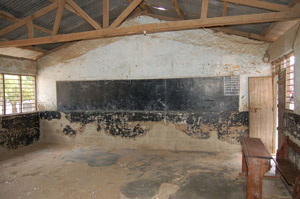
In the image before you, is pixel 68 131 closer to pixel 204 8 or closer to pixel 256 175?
pixel 204 8

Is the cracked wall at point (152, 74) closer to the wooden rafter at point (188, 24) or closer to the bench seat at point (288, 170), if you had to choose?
the bench seat at point (288, 170)

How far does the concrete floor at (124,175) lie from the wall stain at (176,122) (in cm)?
56

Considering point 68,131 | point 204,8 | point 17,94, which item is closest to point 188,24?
point 204,8

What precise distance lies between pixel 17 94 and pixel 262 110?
695 centimetres

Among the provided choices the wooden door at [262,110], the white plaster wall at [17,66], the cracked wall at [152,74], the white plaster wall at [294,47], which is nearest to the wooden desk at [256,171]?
the white plaster wall at [294,47]

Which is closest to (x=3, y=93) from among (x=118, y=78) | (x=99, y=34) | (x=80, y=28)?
(x=80, y=28)

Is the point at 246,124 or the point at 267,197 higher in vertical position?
the point at 246,124

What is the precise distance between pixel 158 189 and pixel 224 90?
3.29 m

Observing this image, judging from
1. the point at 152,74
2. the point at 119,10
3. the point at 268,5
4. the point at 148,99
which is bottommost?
the point at 148,99

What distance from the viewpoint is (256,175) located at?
3.09 metres

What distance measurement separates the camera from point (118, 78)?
6578 mm

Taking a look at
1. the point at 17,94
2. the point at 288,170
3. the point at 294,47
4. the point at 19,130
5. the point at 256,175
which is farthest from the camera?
the point at 17,94

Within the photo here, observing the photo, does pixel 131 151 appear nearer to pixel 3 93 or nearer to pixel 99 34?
pixel 99 34

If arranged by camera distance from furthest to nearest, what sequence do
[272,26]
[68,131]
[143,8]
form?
[68,131], [143,8], [272,26]
